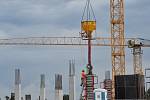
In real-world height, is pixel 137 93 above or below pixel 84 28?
below

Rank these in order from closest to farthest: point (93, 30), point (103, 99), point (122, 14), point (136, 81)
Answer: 1. point (103, 99)
2. point (136, 81)
3. point (93, 30)
4. point (122, 14)

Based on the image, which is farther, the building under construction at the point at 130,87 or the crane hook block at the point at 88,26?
the crane hook block at the point at 88,26

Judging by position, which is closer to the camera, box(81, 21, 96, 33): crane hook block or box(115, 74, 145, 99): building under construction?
box(115, 74, 145, 99): building under construction

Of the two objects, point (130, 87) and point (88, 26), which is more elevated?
point (88, 26)

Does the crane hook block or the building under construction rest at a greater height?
the crane hook block

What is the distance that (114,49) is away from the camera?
655ft

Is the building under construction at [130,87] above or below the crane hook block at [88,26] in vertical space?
below

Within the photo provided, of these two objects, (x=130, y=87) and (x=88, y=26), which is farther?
(x=88, y=26)

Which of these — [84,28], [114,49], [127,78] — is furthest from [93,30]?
[114,49]

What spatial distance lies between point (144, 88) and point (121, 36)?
189ft

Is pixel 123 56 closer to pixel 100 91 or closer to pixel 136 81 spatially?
pixel 136 81

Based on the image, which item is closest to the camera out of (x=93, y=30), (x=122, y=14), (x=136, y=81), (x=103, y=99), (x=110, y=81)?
(x=103, y=99)

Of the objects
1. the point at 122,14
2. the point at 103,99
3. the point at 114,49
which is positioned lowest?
the point at 103,99

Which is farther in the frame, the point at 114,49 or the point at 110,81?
A: the point at 114,49
